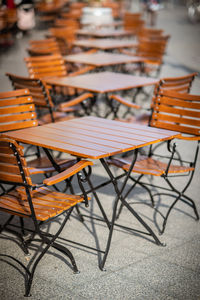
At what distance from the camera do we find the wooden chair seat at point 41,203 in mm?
3037

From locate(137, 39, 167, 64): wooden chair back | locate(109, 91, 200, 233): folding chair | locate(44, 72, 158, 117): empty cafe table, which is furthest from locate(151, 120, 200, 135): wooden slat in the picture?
locate(137, 39, 167, 64): wooden chair back

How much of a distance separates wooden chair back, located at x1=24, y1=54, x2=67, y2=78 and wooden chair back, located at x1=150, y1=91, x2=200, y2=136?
8.38 feet

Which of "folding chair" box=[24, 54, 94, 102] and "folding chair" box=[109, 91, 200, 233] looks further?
"folding chair" box=[24, 54, 94, 102]

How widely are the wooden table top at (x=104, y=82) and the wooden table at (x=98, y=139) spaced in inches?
54.7

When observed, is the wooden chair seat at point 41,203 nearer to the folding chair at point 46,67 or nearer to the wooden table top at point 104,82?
the wooden table top at point 104,82

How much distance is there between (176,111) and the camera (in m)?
4.27

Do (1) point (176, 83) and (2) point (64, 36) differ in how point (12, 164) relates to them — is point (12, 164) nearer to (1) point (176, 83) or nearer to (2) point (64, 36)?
(1) point (176, 83)

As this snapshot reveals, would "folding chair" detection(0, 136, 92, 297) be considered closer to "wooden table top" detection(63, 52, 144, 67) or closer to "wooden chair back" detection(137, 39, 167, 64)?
"wooden table top" detection(63, 52, 144, 67)

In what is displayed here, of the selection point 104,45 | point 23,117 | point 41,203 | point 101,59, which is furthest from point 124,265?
point 104,45

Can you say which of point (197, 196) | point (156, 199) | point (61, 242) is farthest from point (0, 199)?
point (197, 196)

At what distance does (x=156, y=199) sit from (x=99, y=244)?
1.02 meters

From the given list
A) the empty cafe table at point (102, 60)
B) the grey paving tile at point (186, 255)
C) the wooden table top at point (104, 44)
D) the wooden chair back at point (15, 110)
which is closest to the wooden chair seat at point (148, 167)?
the grey paving tile at point (186, 255)

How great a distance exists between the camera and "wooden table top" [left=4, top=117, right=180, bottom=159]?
10.3 feet

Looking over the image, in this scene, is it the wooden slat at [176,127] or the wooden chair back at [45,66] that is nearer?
the wooden slat at [176,127]
